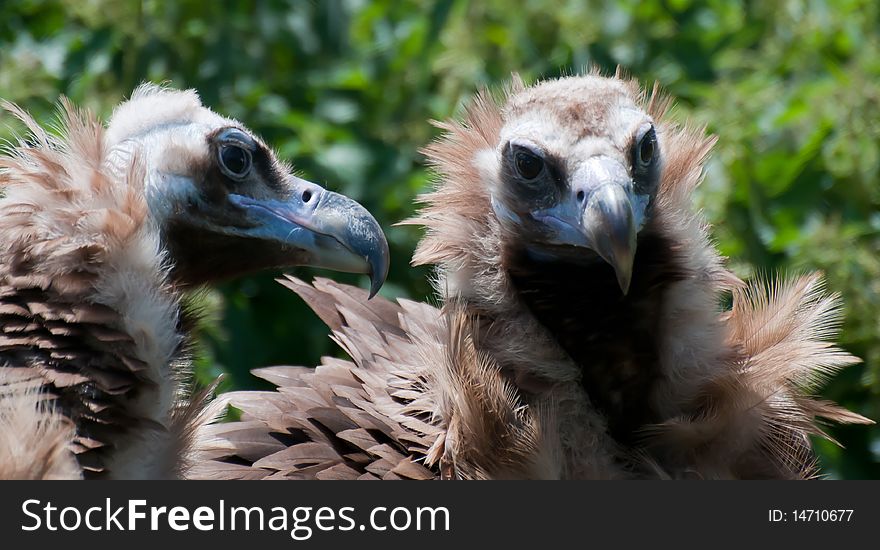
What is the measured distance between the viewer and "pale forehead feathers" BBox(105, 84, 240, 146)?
316cm

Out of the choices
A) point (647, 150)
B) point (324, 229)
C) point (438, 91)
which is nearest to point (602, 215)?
point (647, 150)

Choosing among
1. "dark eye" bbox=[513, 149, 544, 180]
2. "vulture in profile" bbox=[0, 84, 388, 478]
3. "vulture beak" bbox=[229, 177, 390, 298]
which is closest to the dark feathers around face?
"dark eye" bbox=[513, 149, 544, 180]

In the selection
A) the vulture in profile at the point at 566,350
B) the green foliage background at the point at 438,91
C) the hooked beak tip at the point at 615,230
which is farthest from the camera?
the green foliage background at the point at 438,91

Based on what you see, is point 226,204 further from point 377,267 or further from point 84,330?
point 84,330

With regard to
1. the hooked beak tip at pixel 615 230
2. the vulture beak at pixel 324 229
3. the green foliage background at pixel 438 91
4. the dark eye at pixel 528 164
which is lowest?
the hooked beak tip at pixel 615 230

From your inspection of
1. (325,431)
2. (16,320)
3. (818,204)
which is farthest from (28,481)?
(818,204)

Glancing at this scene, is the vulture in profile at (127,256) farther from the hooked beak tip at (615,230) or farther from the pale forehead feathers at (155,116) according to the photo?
the hooked beak tip at (615,230)

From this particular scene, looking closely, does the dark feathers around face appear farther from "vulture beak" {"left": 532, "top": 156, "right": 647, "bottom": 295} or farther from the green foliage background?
the green foliage background

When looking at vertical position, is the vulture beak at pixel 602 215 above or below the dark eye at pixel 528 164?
below

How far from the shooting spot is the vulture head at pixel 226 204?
309cm

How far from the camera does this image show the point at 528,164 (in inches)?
126

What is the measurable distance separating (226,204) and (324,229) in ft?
0.86

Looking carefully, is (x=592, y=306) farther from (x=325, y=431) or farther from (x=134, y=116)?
(x=134, y=116)

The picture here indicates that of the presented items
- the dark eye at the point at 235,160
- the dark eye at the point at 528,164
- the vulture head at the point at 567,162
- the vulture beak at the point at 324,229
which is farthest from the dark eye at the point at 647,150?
the dark eye at the point at 235,160
